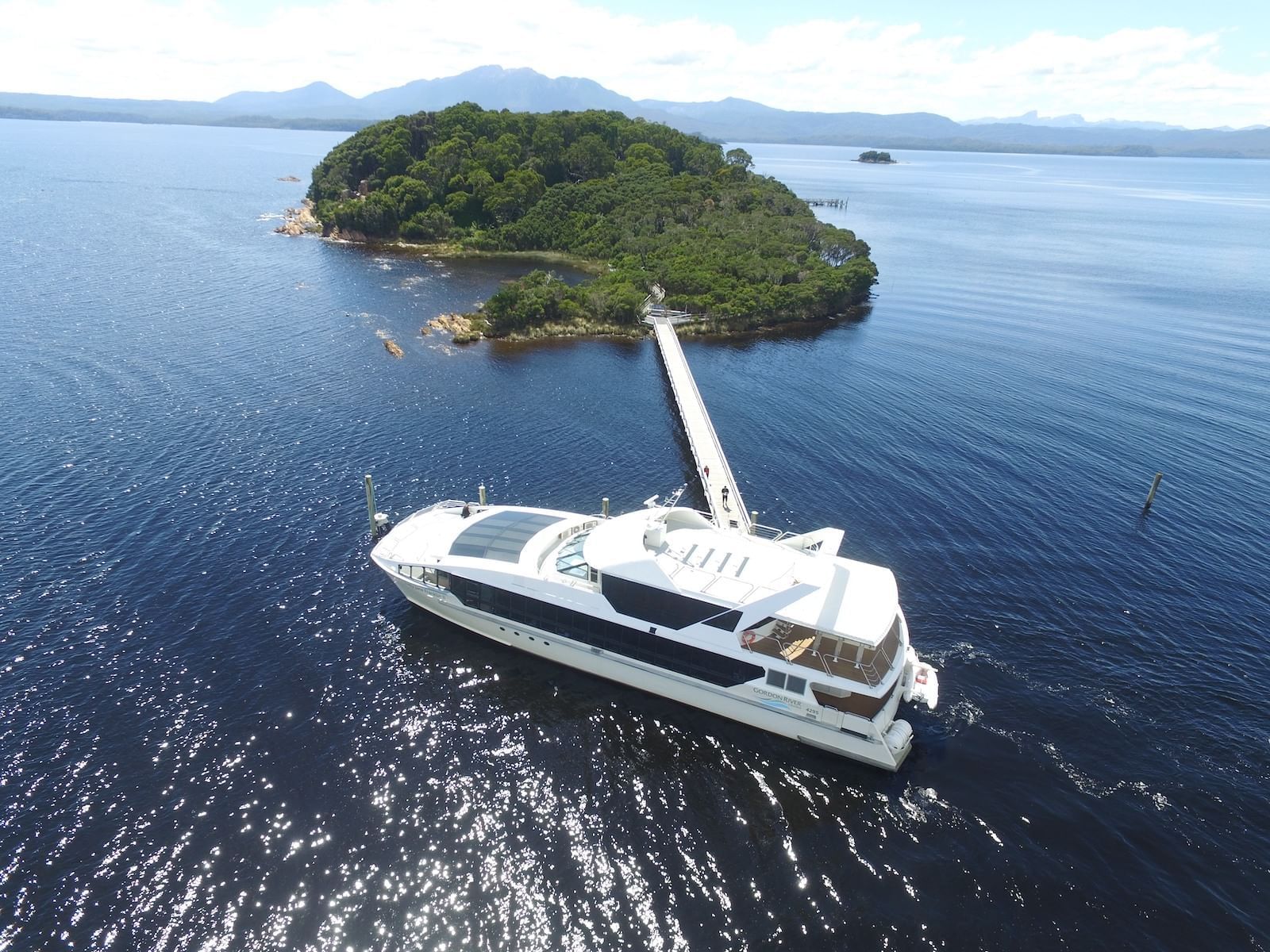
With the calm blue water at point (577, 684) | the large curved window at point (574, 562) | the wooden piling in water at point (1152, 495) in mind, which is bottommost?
the calm blue water at point (577, 684)

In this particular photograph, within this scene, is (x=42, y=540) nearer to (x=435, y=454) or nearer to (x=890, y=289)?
(x=435, y=454)

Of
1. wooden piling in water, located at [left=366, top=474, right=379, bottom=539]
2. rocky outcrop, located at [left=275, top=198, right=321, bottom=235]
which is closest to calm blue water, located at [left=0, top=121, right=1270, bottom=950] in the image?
wooden piling in water, located at [left=366, top=474, right=379, bottom=539]

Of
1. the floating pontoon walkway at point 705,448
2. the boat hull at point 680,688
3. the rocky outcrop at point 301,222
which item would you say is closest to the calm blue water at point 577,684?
the boat hull at point 680,688

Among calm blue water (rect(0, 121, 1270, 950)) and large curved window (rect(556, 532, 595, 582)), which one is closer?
calm blue water (rect(0, 121, 1270, 950))

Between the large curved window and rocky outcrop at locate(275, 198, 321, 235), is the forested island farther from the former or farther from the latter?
the large curved window

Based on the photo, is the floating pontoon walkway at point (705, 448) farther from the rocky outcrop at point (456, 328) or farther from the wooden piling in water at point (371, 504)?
the rocky outcrop at point (456, 328)

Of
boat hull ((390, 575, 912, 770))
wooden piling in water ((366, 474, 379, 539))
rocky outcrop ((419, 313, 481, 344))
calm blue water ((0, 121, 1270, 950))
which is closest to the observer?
calm blue water ((0, 121, 1270, 950))
